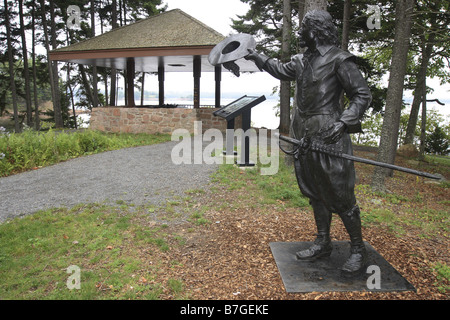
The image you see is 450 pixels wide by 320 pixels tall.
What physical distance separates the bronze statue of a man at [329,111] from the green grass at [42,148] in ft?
25.0

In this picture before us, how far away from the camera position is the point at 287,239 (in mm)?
4230

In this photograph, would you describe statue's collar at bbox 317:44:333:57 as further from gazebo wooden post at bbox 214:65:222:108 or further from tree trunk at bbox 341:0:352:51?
gazebo wooden post at bbox 214:65:222:108

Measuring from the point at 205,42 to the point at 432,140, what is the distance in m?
15.8

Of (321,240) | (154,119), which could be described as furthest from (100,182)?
(154,119)

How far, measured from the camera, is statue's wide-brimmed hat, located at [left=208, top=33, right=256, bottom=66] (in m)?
3.14

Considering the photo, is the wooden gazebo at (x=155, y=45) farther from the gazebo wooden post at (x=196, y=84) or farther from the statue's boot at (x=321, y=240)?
the statue's boot at (x=321, y=240)

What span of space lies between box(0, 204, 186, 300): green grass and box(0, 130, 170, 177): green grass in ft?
12.8

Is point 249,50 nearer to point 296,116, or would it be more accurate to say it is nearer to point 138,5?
point 296,116

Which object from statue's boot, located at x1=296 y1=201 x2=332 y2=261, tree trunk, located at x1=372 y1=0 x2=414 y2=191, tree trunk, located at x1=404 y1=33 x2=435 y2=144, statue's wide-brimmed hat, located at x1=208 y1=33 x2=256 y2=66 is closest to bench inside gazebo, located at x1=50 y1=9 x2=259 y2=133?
tree trunk, located at x1=372 y1=0 x2=414 y2=191

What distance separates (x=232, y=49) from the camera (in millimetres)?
3385

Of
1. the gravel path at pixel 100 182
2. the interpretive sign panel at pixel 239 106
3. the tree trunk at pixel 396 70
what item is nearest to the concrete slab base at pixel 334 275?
the gravel path at pixel 100 182

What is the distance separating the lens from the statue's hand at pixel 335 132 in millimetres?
2703

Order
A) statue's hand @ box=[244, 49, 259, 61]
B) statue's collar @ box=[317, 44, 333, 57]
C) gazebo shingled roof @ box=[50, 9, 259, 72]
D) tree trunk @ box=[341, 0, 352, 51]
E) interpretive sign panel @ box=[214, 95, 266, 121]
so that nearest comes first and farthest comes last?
statue's collar @ box=[317, 44, 333, 57], statue's hand @ box=[244, 49, 259, 61], interpretive sign panel @ box=[214, 95, 266, 121], tree trunk @ box=[341, 0, 352, 51], gazebo shingled roof @ box=[50, 9, 259, 72]

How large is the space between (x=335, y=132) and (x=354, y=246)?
1.28 m
